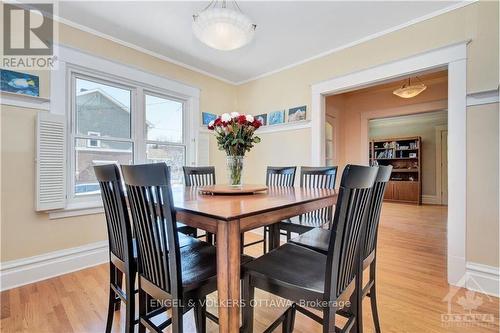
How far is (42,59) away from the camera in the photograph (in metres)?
2.29

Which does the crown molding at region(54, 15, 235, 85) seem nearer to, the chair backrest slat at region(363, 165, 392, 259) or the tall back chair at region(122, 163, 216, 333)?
the tall back chair at region(122, 163, 216, 333)

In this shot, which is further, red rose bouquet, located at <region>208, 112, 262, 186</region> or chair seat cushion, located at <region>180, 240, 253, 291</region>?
red rose bouquet, located at <region>208, 112, 262, 186</region>

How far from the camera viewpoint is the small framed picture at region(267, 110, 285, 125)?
361 cm

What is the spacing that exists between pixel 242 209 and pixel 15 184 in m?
2.32

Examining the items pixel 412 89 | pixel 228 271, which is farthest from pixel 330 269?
pixel 412 89

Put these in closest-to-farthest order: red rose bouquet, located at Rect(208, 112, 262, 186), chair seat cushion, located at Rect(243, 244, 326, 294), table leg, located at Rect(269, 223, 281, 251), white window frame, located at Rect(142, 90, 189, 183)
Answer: chair seat cushion, located at Rect(243, 244, 326, 294) → red rose bouquet, located at Rect(208, 112, 262, 186) → table leg, located at Rect(269, 223, 281, 251) → white window frame, located at Rect(142, 90, 189, 183)

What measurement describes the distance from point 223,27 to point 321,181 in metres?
1.61

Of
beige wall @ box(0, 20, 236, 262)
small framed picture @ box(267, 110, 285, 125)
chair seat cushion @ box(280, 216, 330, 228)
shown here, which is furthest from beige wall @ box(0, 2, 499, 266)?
chair seat cushion @ box(280, 216, 330, 228)

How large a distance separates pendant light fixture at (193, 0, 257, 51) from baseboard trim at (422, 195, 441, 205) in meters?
7.03

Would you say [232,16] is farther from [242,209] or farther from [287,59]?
[287,59]

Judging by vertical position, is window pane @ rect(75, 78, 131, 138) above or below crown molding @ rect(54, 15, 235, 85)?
below

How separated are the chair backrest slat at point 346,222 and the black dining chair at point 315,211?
1032 mm

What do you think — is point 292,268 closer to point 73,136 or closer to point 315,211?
point 315,211

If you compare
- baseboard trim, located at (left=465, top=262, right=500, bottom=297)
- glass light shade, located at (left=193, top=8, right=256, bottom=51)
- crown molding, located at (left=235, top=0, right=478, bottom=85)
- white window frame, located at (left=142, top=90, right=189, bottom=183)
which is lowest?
baseboard trim, located at (left=465, top=262, right=500, bottom=297)
